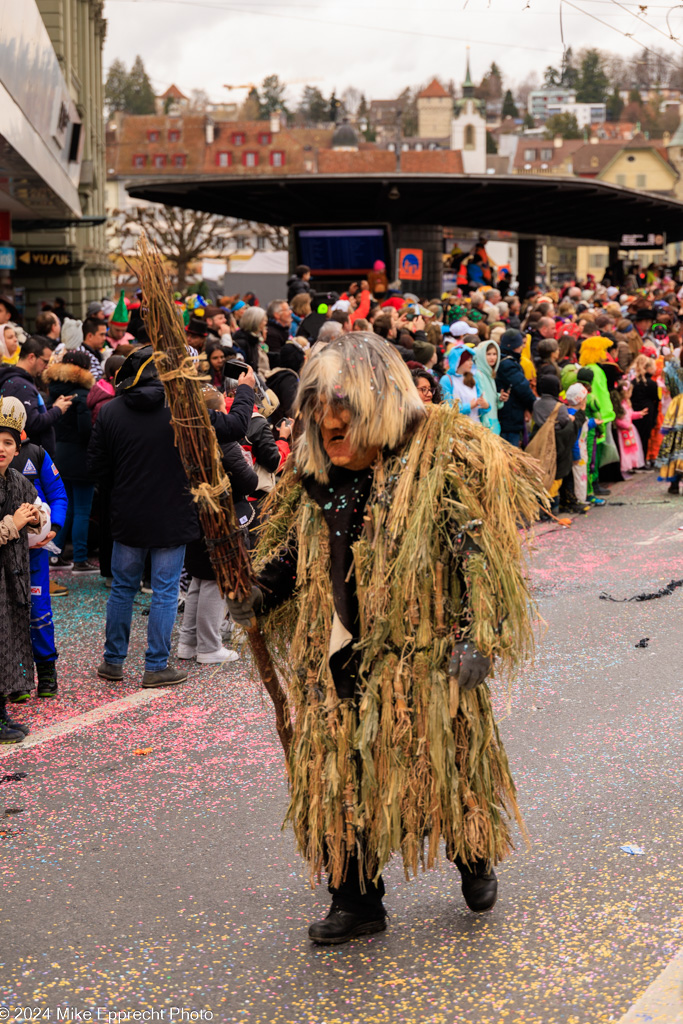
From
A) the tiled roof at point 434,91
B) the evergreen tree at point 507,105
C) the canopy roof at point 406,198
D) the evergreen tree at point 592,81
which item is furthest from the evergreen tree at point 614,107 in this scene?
the canopy roof at point 406,198

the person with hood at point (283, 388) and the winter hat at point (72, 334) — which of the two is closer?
the person with hood at point (283, 388)

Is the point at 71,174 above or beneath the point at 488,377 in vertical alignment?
above

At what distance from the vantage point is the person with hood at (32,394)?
786cm

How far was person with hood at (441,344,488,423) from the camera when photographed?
11289 mm

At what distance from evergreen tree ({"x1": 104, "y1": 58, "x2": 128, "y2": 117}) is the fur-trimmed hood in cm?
14395

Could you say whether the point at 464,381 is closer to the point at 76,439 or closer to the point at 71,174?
the point at 76,439

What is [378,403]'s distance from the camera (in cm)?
354

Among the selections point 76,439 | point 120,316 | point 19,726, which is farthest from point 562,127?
point 19,726

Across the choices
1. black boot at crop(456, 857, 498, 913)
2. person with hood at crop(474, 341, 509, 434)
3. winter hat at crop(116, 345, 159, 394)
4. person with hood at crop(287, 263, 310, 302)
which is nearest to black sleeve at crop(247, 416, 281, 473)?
winter hat at crop(116, 345, 159, 394)

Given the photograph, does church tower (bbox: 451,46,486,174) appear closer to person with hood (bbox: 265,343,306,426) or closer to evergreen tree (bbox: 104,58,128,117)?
evergreen tree (bbox: 104,58,128,117)

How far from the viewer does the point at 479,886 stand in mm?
3879

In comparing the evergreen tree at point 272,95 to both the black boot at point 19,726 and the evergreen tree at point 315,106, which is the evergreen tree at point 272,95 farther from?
the black boot at point 19,726

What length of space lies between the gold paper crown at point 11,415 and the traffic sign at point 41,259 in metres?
23.5

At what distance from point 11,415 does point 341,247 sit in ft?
59.4
